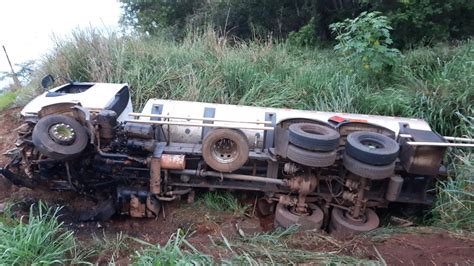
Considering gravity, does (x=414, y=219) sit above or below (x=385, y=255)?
below

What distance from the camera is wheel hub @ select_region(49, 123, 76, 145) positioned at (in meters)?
3.46

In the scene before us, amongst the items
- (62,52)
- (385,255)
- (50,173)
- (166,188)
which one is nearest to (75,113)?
(50,173)

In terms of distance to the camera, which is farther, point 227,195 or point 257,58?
point 257,58

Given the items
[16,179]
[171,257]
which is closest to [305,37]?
[16,179]

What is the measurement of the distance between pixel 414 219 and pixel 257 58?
12.7ft

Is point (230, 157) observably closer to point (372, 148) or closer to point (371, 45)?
point (372, 148)

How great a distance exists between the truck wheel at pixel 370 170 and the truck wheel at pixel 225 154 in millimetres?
1027

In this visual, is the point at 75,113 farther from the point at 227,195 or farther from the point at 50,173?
the point at 227,195

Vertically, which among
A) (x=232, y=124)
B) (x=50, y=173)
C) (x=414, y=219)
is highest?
(x=232, y=124)

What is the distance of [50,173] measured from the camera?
3.83m

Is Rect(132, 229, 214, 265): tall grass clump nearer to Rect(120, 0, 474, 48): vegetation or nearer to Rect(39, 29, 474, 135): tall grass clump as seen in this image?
Rect(39, 29, 474, 135): tall grass clump

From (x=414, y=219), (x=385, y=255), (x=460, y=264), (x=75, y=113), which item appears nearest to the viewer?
(x=460, y=264)

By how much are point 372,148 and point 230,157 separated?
137 centimetres

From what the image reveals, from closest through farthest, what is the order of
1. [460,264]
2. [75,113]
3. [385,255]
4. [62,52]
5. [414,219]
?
[460,264] < [385,255] < [75,113] < [414,219] < [62,52]
